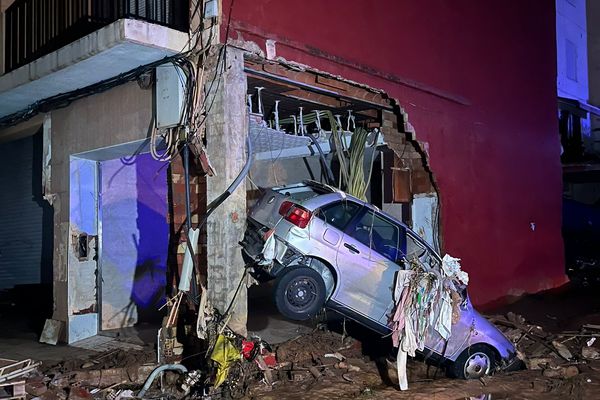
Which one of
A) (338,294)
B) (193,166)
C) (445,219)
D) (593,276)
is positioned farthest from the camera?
(593,276)

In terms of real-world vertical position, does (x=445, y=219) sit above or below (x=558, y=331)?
above

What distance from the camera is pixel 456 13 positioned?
11.2 meters

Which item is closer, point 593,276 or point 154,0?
point 154,0

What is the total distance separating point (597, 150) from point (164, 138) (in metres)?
19.3

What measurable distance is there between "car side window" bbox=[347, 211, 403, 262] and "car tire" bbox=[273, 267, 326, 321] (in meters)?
0.80

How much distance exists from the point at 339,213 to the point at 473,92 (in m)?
6.22

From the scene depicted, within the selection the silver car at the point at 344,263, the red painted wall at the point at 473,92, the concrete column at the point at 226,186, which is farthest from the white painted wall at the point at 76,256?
the red painted wall at the point at 473,92

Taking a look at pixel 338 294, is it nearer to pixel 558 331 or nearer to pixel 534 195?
pixel 558 331

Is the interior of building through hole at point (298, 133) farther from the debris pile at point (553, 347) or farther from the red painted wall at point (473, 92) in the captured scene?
the debris pile at point (553, 347)

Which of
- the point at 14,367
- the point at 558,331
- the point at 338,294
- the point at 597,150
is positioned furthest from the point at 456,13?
the point at 597,150

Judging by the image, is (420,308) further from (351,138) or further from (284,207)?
(351,138)

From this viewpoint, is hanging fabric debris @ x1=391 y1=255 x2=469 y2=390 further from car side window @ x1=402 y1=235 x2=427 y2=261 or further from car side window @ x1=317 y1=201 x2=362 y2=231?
car side window @ x1=317 y1=201 x2=362 y2=231

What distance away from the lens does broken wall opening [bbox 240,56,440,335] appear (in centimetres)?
936

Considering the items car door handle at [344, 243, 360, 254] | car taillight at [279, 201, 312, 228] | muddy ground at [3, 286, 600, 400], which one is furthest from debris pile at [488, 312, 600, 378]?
car taillight at [279, 201, 312, 228]
